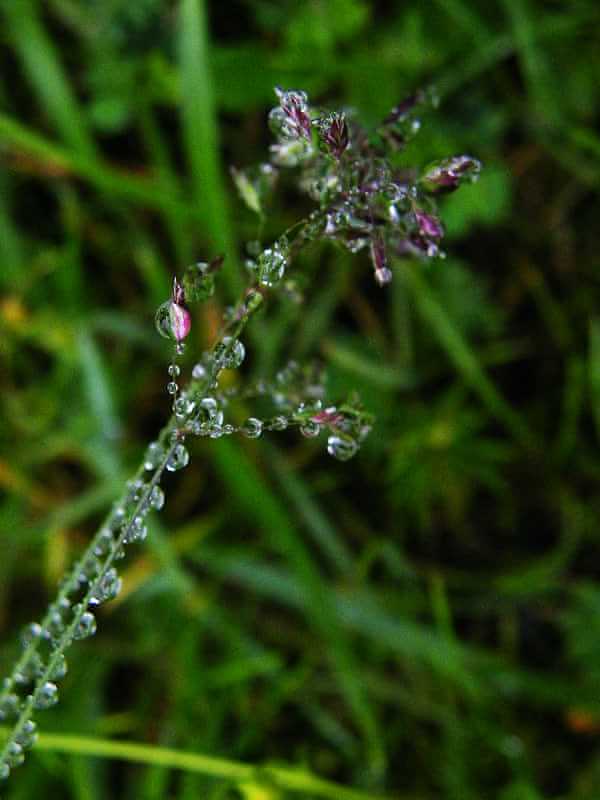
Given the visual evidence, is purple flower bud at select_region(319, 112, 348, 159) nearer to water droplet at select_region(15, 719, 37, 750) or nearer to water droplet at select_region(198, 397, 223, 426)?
water droplet at select_region(198, 397, 223, 426)

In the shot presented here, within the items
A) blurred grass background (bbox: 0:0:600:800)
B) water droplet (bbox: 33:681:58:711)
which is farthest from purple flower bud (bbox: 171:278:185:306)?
blurred grass background (bbox: 0:0:600:800)

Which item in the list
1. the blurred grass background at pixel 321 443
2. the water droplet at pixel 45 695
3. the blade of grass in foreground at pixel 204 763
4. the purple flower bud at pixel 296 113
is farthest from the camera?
the blurred grass background at pixel 321 443

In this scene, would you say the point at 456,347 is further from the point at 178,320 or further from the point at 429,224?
the point at 178,320

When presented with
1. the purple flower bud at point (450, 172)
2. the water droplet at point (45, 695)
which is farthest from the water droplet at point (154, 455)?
the purple flower bud at point (450, 172)

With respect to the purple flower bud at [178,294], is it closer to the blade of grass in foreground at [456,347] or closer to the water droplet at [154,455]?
the water droplet at [154,455]

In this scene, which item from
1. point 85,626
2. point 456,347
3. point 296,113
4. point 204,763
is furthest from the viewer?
point 456,347

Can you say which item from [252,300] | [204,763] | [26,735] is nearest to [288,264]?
[252,300]

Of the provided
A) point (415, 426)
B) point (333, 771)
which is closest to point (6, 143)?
point (415, 426)
